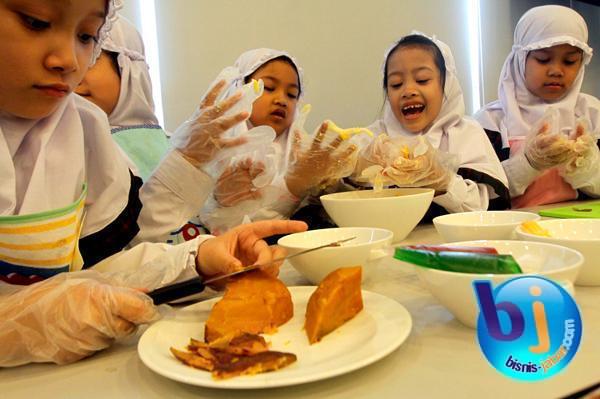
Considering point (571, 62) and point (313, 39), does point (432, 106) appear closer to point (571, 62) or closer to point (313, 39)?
point (571, 62)

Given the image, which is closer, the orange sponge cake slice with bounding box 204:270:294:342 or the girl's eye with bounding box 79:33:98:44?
the orange sponge cake slice with bounding box 204:270:294:342

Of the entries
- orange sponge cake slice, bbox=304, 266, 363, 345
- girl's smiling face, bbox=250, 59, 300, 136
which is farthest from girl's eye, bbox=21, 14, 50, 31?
girl's smiling face, bbox=250, 59, 300, 136

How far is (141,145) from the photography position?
4.55 feet

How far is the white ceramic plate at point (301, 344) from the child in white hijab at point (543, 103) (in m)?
1.36

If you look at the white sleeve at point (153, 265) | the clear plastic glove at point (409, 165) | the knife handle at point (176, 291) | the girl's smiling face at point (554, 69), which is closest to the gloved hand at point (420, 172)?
the clear plastic glove at point (409, 165)

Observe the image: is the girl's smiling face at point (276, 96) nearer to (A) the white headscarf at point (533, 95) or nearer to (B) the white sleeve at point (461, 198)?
(B) the white sleeve at point (461, 198)

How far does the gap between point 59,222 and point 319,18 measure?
83.1 inches

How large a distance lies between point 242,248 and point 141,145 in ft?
2.65

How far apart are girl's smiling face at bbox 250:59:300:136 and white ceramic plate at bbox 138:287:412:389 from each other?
3.81 feet

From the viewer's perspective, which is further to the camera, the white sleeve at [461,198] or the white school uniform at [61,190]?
the white sleeve at [461,198]

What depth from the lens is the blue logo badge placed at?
379mm

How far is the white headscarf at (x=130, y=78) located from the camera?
138 centimetres

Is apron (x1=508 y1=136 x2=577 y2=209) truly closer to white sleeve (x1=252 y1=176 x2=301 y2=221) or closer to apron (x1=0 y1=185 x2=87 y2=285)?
white sleeve (x1=252 y1=176 x2=301 y2=221)

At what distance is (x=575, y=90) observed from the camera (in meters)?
1.98
